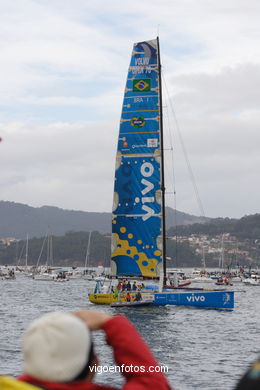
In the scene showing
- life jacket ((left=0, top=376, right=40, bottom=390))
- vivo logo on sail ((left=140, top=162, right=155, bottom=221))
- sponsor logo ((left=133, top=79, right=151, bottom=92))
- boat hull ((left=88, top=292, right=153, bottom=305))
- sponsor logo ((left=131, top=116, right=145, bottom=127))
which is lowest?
life jacket ((left=0, top=376, right=40, bottom=390))

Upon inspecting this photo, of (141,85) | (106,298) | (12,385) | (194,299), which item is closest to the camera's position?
(12,385)

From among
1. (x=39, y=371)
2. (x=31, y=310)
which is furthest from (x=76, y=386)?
(x=31, y=310)

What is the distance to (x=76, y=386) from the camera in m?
2.89

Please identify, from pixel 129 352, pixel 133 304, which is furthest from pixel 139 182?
pixel 129 352

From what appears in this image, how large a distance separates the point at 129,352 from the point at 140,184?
41.4 meters

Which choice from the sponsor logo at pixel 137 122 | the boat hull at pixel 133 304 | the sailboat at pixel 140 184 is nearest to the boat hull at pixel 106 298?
the sailboat at pixel 140 184

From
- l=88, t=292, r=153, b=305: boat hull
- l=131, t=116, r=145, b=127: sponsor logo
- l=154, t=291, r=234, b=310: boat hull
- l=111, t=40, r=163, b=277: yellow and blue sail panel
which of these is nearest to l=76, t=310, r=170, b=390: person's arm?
l=154, t=291, r=234, b=310: boat hull

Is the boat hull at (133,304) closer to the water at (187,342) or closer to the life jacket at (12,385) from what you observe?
the water at (187,342)

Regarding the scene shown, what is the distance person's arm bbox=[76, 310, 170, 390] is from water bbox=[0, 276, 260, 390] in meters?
16.3

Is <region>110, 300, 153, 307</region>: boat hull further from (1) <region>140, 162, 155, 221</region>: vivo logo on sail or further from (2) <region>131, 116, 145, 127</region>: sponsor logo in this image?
(2) <region>131, 116, 145, 127</region>: sponsor logo

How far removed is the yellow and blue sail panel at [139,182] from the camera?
44.4 metres

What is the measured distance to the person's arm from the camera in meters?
3.16

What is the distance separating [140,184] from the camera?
146ft

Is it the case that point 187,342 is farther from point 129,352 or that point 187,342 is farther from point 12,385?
point 12,385
